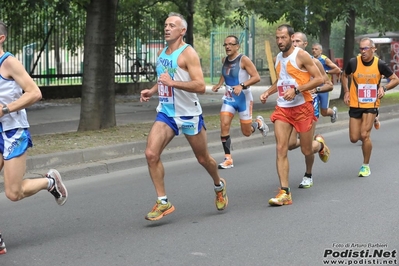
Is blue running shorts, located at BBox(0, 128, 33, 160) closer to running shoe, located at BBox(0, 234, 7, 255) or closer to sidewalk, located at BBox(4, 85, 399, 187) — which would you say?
running shoe, located at BBox(0, 234, 7, 255)

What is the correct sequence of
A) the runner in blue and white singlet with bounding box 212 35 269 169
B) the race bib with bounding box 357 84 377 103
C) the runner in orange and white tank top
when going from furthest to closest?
the runner in blue and white singlet with bounding box 212 35 269 169 → the race bib with bounding box 357 84 377 103 → the runner in orange and white tank top

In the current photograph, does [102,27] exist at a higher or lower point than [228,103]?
higher

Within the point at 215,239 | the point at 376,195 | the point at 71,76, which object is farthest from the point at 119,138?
the point at 71,76

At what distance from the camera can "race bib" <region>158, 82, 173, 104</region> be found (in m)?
7.49

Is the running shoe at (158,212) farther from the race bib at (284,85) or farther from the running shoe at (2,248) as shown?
the race bib at (284,85)

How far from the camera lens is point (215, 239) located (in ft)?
22.4

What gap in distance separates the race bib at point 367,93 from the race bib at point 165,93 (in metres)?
3.82

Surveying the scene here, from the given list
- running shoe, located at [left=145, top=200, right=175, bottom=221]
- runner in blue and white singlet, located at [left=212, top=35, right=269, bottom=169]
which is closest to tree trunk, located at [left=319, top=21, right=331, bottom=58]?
runner in blue and white singlet, located at [left=212, top=35, right=269, bottom=169]

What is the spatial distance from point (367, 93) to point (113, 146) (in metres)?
3.67

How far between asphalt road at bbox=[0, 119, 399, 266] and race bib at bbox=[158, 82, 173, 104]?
1130 mm

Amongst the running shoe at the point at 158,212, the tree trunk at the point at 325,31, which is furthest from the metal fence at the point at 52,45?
the running shoe at the point at 158,212

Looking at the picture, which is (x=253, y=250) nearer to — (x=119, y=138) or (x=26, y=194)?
(x=26, y=194)

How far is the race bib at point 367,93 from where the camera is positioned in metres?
10.5

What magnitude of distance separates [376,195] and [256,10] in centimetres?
1303
